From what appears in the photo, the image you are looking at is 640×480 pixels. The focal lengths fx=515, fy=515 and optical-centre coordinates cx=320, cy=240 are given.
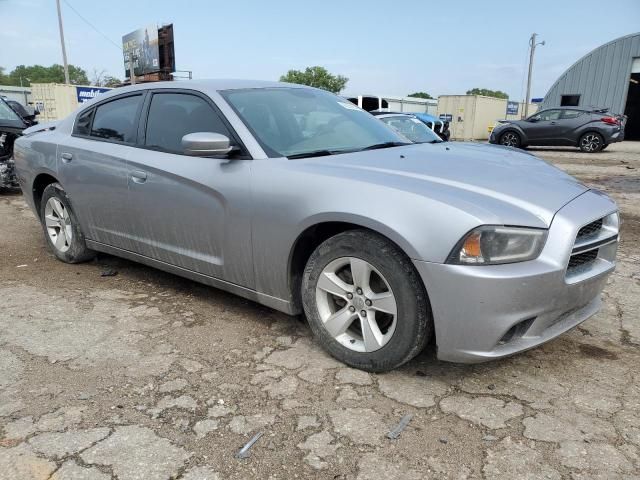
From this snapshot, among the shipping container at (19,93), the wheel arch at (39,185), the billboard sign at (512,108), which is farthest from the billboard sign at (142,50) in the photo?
the wheel arch at (39,185)

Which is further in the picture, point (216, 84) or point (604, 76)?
point (604, 76)

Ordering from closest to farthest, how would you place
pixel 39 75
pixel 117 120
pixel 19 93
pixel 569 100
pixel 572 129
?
1. pixel 117 120
2. pixel 572 129
3. pixel 569 100
4. pixel 19 93
5. pixel 39 75

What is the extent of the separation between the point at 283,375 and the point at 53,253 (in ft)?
10.4

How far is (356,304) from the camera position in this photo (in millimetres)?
2641

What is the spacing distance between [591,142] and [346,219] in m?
17.9

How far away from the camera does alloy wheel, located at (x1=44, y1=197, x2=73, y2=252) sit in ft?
14.7

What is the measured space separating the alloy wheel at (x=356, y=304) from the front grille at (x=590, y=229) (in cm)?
95

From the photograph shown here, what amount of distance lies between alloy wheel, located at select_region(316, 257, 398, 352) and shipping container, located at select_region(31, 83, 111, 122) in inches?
1144

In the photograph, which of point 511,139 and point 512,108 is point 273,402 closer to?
point 511,139

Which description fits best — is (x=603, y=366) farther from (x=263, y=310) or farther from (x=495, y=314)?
(x=263, y=310)

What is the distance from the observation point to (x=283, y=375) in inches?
106

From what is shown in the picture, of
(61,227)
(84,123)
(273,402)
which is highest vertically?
(84,123)

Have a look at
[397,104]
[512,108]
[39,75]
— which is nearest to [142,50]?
[397,104]

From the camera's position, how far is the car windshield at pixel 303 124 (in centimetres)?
311
